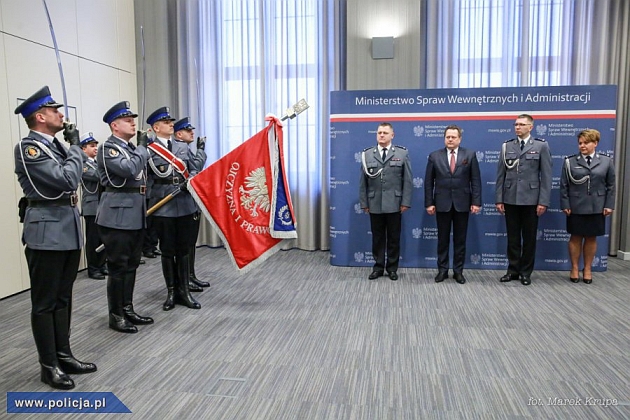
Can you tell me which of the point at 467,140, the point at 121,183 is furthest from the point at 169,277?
the point at 467,140

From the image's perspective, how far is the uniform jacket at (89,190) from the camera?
4.55 meters

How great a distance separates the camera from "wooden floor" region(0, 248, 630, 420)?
232 cm

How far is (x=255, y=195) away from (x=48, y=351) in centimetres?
181

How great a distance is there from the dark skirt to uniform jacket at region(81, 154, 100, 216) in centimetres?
469

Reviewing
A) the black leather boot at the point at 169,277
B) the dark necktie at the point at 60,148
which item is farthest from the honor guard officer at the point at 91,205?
the dark necktie at the point at 60,148

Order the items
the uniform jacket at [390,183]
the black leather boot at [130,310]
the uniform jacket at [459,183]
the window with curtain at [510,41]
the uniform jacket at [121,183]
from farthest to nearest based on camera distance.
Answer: the window with curtain at [510,41] → the uniform jacket at [390,183] → the uniform jacket at [459,183] → the black leather boot at [130,310] → the uniform jacket at [121,183]

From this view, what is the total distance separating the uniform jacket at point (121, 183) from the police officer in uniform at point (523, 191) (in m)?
3.30

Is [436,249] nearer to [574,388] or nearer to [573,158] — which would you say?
[573,158]

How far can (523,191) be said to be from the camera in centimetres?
439

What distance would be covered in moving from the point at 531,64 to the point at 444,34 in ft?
3.71

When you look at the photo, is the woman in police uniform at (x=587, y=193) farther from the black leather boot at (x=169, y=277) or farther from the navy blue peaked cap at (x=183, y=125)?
the black leather boot at (x=169, y=277)

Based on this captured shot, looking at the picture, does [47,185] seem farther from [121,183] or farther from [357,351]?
[357,351]

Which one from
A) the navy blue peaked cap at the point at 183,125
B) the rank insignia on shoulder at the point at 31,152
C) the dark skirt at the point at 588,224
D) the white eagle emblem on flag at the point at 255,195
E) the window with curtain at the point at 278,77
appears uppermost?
the window with curtain at the point at 278,77

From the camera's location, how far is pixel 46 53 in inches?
182
